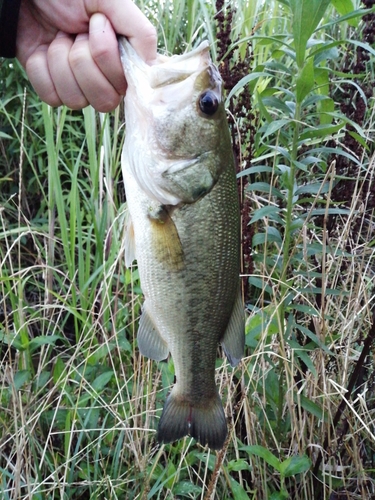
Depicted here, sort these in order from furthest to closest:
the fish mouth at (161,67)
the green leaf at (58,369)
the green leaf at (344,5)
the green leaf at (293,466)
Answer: the green leaf at (58,369)
the green leaf at (293,466)
the green leaf at (344,5)
the fish mouth at (161,67)

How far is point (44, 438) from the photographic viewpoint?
7.76 ft

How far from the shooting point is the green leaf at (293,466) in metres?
1.90

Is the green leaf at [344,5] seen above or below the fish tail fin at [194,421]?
above

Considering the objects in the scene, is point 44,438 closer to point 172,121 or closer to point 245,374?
point 245,374

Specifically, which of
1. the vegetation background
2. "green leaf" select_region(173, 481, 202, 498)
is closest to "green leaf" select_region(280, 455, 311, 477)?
the vegetation background

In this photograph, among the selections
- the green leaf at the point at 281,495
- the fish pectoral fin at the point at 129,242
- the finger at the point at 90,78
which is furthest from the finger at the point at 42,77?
the green leaf at the point at 281,495

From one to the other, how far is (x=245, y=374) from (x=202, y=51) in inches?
52.0

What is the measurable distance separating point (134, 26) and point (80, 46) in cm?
19

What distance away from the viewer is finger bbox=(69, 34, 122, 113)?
1506 millimetres

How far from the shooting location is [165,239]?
4.72 ft

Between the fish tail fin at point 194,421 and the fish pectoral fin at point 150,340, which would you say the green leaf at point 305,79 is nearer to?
the fish pectoral fin at point 150,340

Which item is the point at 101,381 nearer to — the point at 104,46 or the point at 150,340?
the point at 150,340

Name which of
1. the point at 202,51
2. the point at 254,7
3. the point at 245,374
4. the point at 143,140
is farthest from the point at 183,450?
the point at 254,7

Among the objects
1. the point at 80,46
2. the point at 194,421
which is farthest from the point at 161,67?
the point at 194,421
